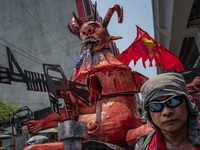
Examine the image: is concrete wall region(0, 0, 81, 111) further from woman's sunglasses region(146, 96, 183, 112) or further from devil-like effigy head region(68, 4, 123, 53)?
woman's sunglasses region(146, 96, 183, 112)

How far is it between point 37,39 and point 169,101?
674 inches

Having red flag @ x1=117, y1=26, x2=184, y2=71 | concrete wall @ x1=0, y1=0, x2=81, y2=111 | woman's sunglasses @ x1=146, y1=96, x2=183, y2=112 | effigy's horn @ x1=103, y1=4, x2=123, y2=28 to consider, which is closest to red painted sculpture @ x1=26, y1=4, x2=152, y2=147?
effigy's horn @ x1=103, y1=4, x2=123, y2=28

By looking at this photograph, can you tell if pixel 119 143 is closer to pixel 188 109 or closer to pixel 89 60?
pixel 89 60

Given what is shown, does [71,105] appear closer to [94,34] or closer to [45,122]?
[45,122]

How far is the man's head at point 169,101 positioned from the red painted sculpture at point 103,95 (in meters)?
1.84

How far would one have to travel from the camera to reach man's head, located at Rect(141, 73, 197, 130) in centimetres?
137

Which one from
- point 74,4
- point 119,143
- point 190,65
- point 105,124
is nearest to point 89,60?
point 105,124

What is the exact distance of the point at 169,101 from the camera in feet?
4.51

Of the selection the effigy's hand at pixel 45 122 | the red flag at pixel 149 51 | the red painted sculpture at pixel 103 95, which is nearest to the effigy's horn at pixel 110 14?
the red painted sculpture at pixel 103 95

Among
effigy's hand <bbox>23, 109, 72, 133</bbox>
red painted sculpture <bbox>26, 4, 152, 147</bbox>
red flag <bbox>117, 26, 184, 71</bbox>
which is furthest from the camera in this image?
effigy's hand <bbox>23, 109, 72, 133</bbox>

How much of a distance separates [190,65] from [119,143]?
12.7 meters

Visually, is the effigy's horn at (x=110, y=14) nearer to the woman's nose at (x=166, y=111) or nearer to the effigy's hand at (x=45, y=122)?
the effigy's hand at (x=45, y=122)

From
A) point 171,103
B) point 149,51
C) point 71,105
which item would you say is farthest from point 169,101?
point 149,51

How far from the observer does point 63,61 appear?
56.2ft
